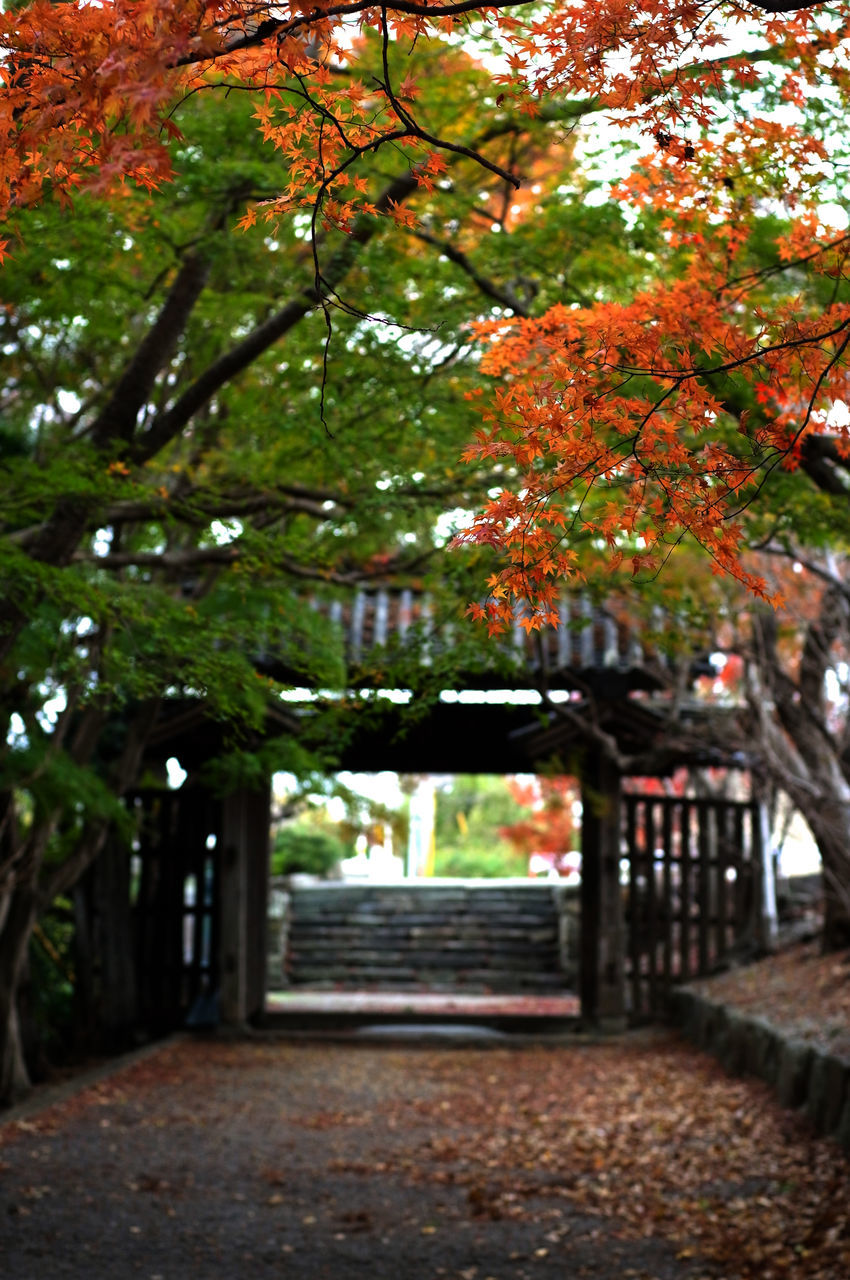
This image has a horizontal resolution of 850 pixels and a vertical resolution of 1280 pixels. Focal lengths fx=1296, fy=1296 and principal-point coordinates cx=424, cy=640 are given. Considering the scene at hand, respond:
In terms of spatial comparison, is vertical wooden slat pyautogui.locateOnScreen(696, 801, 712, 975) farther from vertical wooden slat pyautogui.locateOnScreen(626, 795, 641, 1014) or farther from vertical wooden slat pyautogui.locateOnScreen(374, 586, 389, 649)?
vertical wooden slat pyautogui.locateOnScreen(374, 586, 389, 649)

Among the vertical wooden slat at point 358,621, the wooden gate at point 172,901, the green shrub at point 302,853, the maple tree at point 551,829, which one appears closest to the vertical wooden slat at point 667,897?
the vertical wooden slat at point 358,621

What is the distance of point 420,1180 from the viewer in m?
6.57

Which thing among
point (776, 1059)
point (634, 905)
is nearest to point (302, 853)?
point (634, 905)

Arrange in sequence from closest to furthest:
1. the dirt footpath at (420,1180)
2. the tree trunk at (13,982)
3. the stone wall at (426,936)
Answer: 1. the dirt footpath at (420,1180)
2. the tree trunk at (13,982)
3. the stone wall at (426,936)

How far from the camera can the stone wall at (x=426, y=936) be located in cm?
1678

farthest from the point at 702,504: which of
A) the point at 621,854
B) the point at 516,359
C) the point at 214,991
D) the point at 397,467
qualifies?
the point at 214,991

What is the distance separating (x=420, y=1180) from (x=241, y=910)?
231 inches

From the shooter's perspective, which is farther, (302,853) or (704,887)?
(302,853)

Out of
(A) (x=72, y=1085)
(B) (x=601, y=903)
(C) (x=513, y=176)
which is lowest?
(A) (x=72, y=1085)

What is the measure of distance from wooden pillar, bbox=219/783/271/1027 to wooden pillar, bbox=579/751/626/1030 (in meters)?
3.11

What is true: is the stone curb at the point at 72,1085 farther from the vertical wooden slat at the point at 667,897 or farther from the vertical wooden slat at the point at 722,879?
the vertical wooden slat at the point at 722,879

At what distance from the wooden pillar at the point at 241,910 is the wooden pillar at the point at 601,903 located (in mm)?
3114

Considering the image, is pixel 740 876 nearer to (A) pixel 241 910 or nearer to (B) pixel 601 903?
(B) pixel 601 903

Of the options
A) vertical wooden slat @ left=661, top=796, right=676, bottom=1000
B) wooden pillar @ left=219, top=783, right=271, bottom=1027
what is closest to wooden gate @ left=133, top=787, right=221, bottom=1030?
wooden pillar @ left=219, top=783, right=271, bottom=1027
